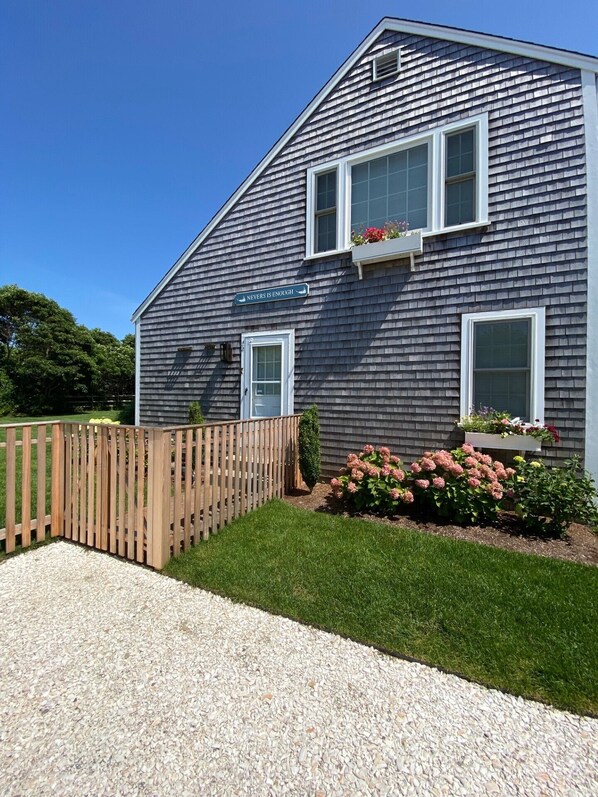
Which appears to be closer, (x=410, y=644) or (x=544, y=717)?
(x=544, y=717)

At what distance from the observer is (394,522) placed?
4516mm

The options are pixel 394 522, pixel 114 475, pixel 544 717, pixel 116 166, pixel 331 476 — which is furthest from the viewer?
pixel 116 166

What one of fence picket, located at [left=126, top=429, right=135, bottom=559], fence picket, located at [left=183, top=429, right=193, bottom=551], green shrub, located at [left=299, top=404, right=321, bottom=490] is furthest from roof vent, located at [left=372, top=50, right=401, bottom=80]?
fence picket, located at [left=126, top=429, right=135, bottom=559]

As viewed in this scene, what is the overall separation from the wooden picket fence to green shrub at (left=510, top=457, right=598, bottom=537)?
3.42m

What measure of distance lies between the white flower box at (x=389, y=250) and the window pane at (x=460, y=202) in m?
0.58

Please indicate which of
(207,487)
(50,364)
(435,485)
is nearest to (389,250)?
(435,485)

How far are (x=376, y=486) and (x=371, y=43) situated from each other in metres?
7.42

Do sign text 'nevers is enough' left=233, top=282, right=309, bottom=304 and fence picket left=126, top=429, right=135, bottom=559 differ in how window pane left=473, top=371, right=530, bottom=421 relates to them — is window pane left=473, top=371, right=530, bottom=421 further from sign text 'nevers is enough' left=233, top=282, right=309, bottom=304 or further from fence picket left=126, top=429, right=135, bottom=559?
fence picket left=126, top=429, right=135, bottom=559

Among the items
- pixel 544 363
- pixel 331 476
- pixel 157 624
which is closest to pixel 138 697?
pixel 157 624

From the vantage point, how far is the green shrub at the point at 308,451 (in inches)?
222

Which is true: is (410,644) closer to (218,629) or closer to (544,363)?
(218,629)

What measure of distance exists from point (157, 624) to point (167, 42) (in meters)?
9.93

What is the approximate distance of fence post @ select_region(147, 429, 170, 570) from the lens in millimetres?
3453

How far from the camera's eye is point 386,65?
6090 millimetres
